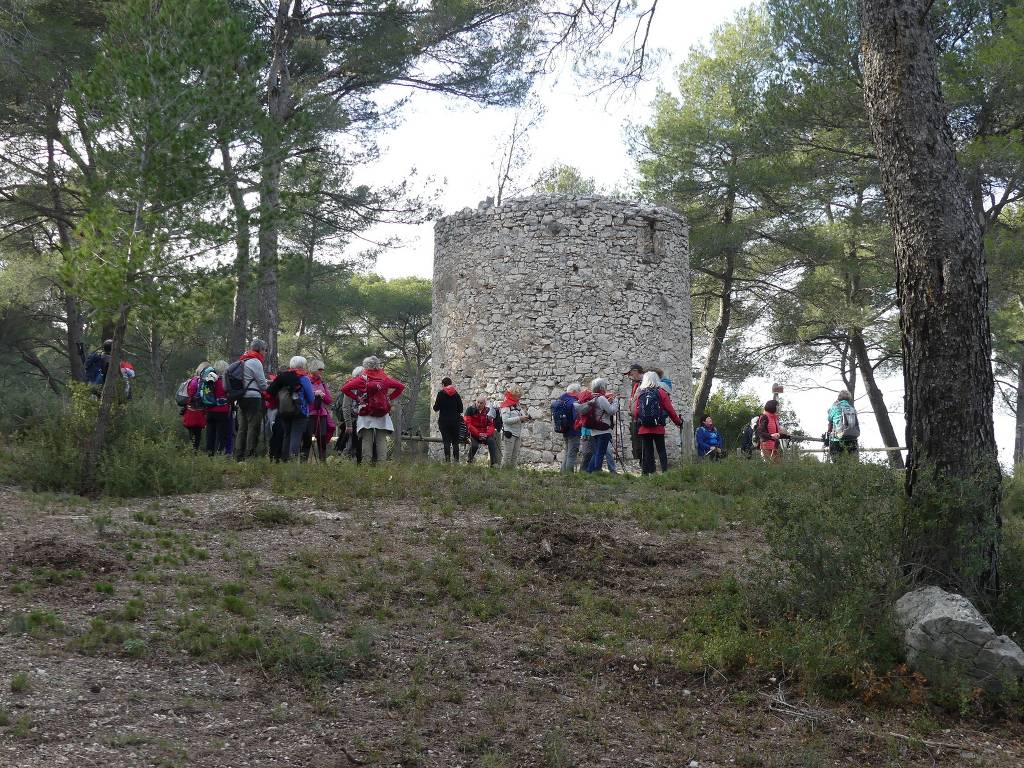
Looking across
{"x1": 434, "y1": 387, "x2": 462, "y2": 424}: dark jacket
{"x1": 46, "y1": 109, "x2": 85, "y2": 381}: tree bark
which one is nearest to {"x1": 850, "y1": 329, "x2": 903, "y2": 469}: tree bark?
{"x1": 434, "y1": 387, "x2": 462, "y2": 424}: dark jacket

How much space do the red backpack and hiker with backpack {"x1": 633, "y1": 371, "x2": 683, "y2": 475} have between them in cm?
284

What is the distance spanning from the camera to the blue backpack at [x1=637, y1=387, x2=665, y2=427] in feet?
36.4

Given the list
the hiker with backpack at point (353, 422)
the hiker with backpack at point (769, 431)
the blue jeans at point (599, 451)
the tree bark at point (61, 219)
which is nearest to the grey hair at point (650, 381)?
the blue jeans at point (599, 451)

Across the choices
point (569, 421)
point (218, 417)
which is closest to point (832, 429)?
point (569, 421)

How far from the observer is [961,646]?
5043 millimetres

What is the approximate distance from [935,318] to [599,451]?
243 inches

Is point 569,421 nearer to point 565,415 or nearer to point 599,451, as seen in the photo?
point 565,415

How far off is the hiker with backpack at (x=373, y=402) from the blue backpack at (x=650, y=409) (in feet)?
8.84

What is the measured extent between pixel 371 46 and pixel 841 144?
7769 millimetres

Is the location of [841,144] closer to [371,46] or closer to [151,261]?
[371,46]

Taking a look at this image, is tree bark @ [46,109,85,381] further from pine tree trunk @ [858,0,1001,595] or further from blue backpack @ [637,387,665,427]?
pine tree trunk @ [858,0,1001,595]

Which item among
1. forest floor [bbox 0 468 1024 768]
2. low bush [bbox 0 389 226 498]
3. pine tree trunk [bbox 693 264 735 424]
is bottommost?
forest floor [bbox 0 468 1024 768]

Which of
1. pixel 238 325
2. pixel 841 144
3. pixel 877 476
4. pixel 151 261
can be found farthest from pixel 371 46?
pixel 877 476

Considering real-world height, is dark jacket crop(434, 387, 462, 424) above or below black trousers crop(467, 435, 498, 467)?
above
